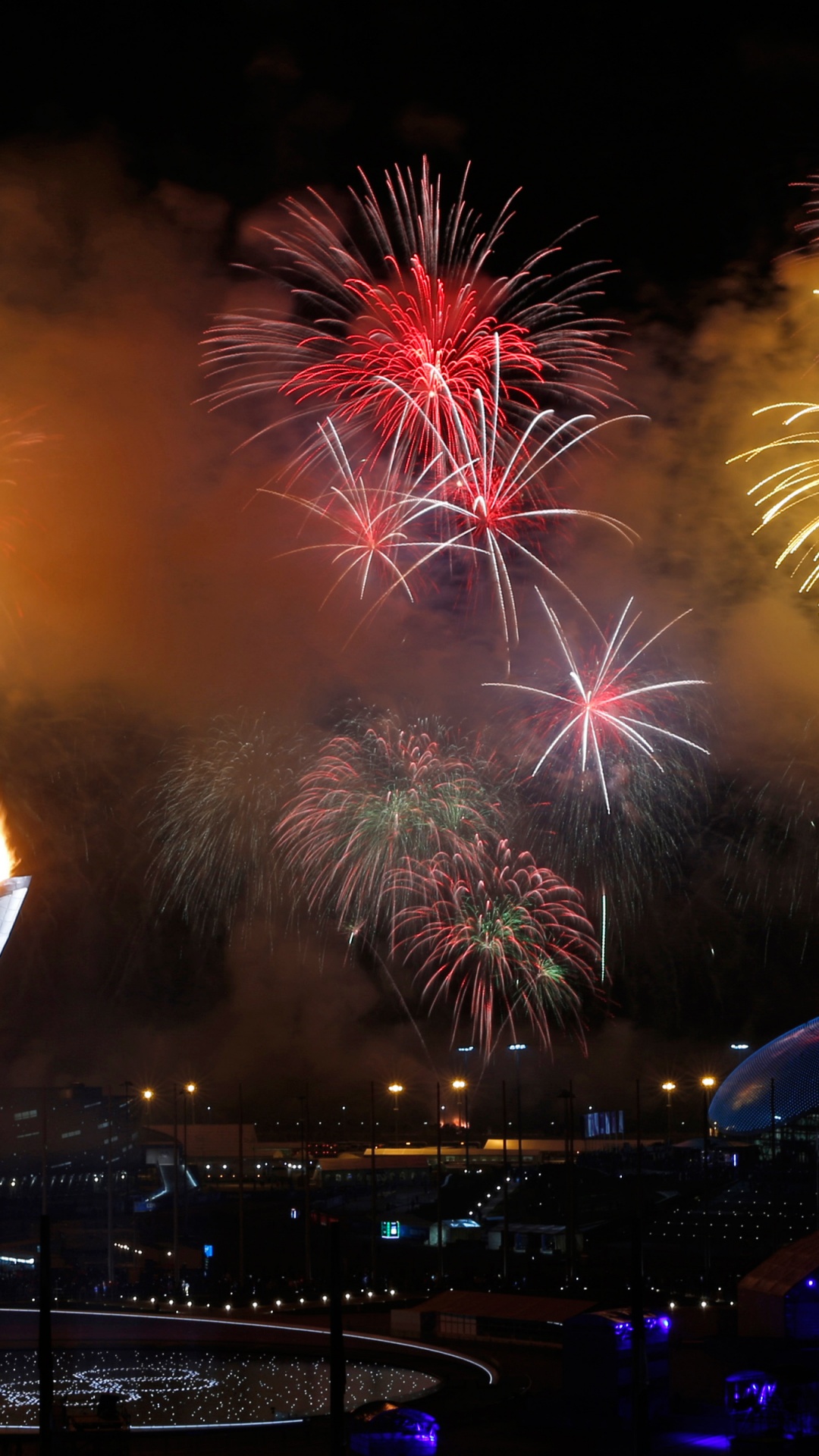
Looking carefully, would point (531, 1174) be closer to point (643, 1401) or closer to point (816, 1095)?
point (816, 1095)

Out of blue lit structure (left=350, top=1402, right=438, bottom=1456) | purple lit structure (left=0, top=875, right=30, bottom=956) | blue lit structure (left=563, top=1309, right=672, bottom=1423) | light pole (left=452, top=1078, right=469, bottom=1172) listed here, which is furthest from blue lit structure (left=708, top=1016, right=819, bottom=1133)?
blue lit structure (left=350, top=1402, right=438, bottom=1456)

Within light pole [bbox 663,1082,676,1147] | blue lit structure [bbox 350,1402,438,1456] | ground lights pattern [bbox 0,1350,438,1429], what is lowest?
ground lights pattern [bbox 0,1350,438,1429]

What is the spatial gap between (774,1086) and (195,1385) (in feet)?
152

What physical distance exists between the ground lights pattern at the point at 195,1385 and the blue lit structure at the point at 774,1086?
1704 inches

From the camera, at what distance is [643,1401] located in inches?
810

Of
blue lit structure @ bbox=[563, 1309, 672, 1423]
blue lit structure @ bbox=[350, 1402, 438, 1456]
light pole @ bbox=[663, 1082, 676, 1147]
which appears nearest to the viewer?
blue lit structure @ bbox=[350, 1402, 438, 1456]

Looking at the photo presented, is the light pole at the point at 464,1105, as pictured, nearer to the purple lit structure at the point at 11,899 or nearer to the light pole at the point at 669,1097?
the light pole at the point at 669,1097

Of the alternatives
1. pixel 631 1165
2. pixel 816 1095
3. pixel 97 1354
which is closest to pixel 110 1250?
pixel 97 1354

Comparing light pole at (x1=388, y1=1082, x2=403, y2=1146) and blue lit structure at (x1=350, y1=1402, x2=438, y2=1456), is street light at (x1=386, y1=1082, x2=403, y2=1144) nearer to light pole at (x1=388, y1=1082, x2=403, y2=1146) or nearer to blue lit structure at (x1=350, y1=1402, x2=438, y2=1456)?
light pole at (x1=388, y1=1082, x2=403, y2=1146)

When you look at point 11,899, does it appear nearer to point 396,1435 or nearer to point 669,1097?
point 396,1435

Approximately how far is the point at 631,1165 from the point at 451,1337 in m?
35.4

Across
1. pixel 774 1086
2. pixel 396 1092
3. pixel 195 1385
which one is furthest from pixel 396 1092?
pixel 195 1385

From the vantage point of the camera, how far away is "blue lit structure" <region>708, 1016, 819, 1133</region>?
2825 inches

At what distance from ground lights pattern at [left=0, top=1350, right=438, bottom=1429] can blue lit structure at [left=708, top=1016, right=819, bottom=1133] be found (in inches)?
1704
